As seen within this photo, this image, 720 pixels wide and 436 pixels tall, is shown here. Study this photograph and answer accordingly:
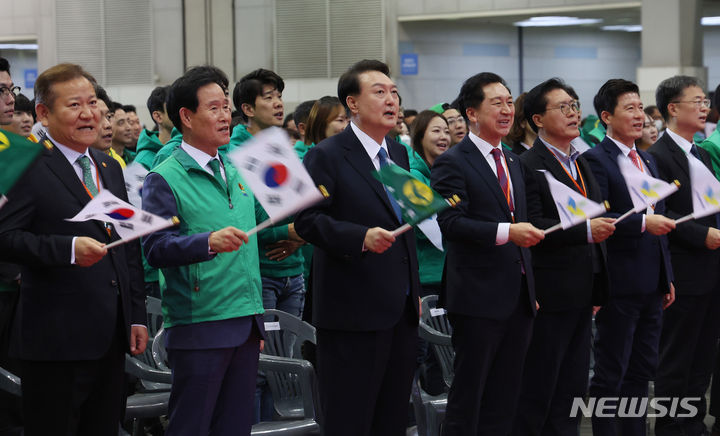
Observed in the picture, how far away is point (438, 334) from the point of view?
4539 mm

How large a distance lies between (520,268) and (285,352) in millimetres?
1124

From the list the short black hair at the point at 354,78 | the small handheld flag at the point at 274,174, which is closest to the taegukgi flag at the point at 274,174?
the small handheld flag at the point at 274,174

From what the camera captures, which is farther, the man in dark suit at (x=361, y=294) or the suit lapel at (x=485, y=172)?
the suit lapel at (x=485, y=172)

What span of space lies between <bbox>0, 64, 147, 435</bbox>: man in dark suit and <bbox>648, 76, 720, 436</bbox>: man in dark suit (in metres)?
2.90

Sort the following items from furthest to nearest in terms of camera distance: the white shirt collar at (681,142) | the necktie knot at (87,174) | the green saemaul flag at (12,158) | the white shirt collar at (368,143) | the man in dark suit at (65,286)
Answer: the white shirt collar at (681,142), the white shirt collar at (368,143), the necktie knot at (87,174), the man in dark suit at (65,286), the green saemaul flag at (12,158)

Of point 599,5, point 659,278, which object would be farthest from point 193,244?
point 599,5

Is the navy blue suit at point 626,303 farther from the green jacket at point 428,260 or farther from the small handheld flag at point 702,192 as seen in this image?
the green jacket at point 428,260

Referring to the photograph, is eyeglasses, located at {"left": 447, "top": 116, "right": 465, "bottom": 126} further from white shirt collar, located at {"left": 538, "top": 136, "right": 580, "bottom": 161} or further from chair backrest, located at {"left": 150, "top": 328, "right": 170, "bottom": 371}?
chair backrest, located at {"left": 150, "top": 328, "right": 170, "bottom": 371}

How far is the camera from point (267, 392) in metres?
4.59

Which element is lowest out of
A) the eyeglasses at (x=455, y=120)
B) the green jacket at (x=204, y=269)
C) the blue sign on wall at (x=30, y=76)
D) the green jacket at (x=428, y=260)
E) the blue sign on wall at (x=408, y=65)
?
the green jacket at (x=428, y=260)

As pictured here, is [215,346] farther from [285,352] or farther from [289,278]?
[289,278]

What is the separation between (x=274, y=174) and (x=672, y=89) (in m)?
2.93

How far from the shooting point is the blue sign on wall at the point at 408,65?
48.2ft

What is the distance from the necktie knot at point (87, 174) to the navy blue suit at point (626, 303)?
2.34 meters
